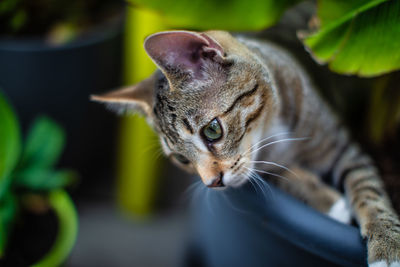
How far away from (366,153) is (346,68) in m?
0.39

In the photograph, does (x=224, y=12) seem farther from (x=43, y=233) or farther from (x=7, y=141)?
(x=43, y=233)

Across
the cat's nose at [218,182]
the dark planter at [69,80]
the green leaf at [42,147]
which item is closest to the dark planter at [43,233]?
the green leaf at [42,147]

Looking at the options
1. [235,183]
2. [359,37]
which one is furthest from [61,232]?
[359,37]

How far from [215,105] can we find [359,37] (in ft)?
1.09

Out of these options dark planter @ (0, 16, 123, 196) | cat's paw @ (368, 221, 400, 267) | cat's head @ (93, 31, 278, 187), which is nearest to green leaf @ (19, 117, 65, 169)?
dark planter @ (0, 16, 123, 196)

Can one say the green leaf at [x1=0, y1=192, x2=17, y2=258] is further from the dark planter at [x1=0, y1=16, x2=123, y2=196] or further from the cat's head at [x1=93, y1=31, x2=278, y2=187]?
the cat's head at [x1=93, y1=31, x2=278, y2=187]

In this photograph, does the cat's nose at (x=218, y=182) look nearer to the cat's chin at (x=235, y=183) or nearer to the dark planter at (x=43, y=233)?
the cat's chin at (x=235, y=183)

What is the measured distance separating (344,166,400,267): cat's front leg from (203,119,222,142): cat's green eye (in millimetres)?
352

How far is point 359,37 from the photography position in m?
0.85

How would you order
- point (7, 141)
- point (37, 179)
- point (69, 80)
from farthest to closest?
point (69, 80) < point (37, 179) < point (7, 141)

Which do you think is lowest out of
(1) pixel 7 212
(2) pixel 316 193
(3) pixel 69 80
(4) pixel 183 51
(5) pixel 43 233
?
(5) pixel 43 233

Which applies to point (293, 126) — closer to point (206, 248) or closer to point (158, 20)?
point (206, 248)

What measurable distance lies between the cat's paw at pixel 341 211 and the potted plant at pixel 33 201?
0.78 metres

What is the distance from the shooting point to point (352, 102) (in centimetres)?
130
